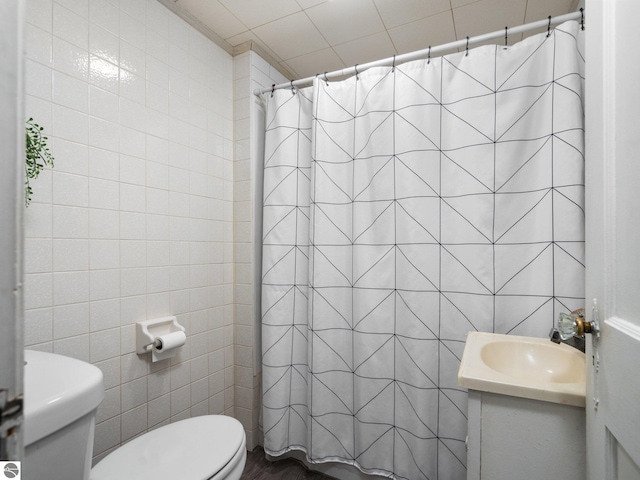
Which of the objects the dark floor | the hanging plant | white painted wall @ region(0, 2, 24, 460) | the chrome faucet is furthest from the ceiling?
the dark floor

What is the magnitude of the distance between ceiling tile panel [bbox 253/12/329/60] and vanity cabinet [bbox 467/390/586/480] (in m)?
1.70

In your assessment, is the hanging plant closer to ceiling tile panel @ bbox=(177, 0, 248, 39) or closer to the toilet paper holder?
the toilet paper holder

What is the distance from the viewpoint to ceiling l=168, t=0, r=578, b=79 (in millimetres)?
1437

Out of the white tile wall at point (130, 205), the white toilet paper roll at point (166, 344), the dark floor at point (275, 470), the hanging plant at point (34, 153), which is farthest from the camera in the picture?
the dark floor at point (275, 470)

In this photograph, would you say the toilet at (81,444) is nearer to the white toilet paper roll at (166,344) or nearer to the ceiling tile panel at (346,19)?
the white toilet paper roll at (166,344)

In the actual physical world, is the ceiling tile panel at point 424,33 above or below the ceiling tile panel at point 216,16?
below

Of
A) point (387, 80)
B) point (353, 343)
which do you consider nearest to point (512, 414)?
point (353, 343)

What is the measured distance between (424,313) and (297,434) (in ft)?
3.00

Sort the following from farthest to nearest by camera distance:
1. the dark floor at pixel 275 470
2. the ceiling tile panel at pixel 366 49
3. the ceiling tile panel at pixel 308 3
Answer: the ceiling tile panel at pixel 366 49, the dark floor at pixel 275 470, the ceiling tile panel at pixel 308 3

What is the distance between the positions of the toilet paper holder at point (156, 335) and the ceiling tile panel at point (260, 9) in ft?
4.69

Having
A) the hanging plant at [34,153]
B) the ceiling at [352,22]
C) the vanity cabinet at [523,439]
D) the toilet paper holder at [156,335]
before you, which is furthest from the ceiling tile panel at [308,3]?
the vanity cabinet at [523,439]

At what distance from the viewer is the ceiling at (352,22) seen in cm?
144

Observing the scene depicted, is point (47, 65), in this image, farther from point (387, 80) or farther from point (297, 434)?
point (297, 434)

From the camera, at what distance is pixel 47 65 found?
105cm
